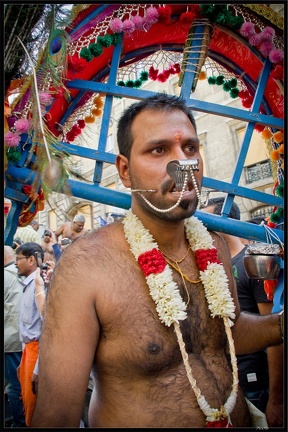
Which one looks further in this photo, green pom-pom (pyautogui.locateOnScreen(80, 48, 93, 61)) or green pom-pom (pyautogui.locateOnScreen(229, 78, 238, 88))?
green pom-pom (pyautogui.locateOnScreen(229, 78, 238, 88))

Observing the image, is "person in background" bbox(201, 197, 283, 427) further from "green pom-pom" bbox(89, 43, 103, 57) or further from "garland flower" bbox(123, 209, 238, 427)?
"green pom-pom" bbox(89, 43, 103, 57)

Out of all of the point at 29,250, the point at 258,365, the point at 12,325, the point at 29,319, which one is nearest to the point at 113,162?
the point at 258,365

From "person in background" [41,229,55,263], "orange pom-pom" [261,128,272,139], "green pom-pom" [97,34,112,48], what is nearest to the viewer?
"green pom-pom" [97,34,112,48]

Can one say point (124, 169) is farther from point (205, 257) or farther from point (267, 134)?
point (267, 134)

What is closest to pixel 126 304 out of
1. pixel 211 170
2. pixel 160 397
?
pixel 160 397

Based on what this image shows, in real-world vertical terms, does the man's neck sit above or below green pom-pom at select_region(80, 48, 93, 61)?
below

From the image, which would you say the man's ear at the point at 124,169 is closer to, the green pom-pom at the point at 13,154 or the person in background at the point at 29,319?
the green pom-pom at the point at 13,154

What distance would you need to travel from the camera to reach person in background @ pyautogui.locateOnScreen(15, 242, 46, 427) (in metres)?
3.81

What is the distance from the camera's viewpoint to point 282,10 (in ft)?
9.00

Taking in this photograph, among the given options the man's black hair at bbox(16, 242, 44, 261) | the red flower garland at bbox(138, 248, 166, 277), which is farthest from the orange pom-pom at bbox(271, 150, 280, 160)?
the man's black hair at bbox(16, 242, 44, 261)

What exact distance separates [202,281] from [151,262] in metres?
0.32

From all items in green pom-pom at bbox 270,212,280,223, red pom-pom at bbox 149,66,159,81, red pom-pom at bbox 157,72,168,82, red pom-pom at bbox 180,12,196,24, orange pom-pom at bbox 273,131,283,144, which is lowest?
green pom-pom at bbox 270,212,280,223

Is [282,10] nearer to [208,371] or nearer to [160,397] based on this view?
[208,371]

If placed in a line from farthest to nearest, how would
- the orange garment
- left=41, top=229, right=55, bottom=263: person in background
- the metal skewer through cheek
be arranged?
1. left=41, top=229, right=55, bottom=263: person in background
2. the orange garment
3. the metal skewer through cheek
